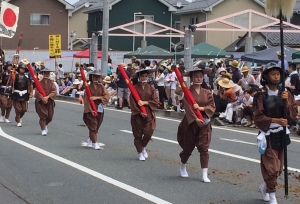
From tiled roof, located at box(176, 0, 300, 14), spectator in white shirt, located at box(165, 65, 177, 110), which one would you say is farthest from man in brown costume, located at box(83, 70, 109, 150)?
tiled roof, located at box(176, 0, 300, 14)

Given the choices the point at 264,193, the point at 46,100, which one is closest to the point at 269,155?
the point at 264,193

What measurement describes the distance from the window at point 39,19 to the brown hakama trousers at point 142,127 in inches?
1704

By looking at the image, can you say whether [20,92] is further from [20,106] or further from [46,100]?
[46,100]

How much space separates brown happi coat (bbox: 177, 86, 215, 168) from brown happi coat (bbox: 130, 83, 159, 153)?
1839mm

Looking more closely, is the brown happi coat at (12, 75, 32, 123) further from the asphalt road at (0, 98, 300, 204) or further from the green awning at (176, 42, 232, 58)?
the green awning at (176, 42, 232, 58)

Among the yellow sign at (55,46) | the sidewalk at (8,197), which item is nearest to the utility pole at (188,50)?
the yellow sign at (55,46)

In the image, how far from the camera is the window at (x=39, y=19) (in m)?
53.2

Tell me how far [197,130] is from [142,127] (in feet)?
7.34

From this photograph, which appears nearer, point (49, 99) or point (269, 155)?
point (269, 155)

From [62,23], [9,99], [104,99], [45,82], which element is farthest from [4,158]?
[62,23]

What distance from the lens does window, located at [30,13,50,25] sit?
53.2 m

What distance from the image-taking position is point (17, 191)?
344 inches

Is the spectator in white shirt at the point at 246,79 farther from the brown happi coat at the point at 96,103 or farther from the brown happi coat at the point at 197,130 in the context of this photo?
the brown happi coat at the point at 197,130

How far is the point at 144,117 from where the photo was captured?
11.3 m
